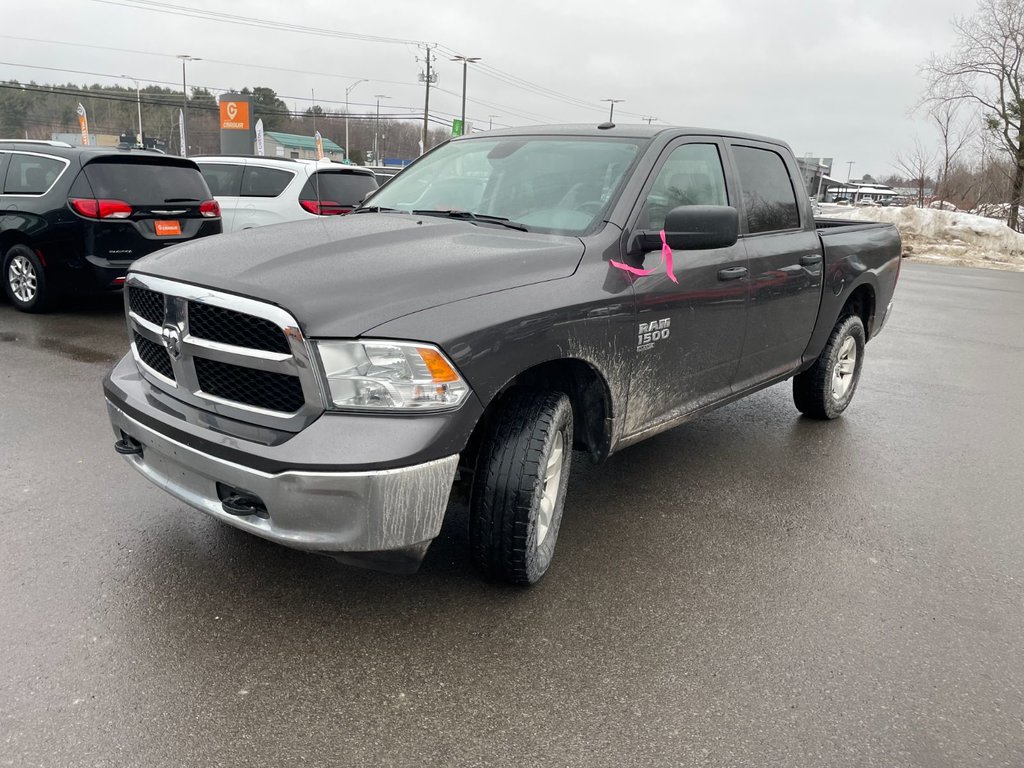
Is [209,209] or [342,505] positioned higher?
[209,209]

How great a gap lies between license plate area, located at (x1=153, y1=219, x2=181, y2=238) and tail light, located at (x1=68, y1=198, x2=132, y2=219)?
0.35m

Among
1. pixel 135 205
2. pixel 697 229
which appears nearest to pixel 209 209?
pixel 135 205

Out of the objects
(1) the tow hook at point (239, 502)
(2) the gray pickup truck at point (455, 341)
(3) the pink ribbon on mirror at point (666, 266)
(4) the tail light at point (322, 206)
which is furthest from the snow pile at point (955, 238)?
(1) the tow hook at point (239, 502)

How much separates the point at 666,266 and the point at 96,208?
637 centimetres

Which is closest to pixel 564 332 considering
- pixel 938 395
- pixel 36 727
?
pixel 36 727

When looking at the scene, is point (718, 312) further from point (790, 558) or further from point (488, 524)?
point (488, 524)

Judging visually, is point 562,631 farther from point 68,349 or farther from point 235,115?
point 235,115

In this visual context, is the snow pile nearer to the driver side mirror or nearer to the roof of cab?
the roof of cab

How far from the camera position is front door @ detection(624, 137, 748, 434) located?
11.3 feet

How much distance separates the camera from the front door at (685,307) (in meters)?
3.43

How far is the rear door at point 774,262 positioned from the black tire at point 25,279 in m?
6.92

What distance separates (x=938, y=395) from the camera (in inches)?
264

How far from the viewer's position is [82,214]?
7578 millimetres

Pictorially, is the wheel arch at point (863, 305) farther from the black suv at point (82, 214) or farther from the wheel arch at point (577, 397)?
the black suv at point (82, 214)
